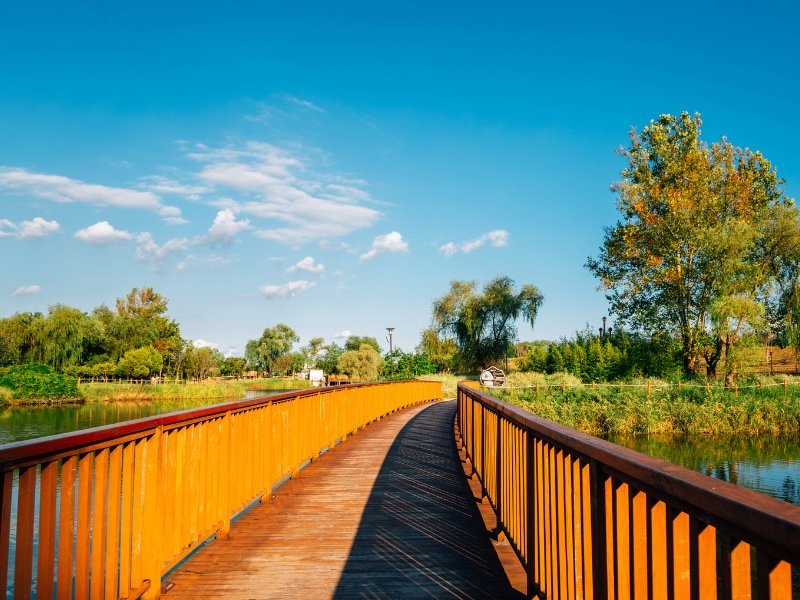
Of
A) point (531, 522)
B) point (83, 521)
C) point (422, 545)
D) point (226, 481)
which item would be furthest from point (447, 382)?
point (83, 521)

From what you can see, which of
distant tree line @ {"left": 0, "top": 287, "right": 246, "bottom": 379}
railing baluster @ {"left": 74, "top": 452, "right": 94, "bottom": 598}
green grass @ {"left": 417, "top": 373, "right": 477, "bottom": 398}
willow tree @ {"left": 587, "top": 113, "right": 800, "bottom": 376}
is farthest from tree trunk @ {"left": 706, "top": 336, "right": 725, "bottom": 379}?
distant tree line @ {"left": 0, "top": 287, "right": 246, "bottom": 379}

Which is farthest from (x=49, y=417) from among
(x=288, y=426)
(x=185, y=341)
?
(x=185, y=341)

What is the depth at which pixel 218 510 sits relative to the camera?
14.8ft

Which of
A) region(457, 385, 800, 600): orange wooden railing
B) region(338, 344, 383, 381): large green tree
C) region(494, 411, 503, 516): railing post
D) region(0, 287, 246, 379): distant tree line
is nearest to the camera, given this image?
region(457, 385, 800, 600): orange wooden railing

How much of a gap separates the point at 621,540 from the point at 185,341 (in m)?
86.3

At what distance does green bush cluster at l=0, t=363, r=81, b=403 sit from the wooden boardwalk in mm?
40097

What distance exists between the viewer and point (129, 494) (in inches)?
125

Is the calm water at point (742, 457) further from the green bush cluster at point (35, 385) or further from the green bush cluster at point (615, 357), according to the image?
the green bush cluster at point (35, 385)

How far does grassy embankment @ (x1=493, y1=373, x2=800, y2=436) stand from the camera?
78.2 feet

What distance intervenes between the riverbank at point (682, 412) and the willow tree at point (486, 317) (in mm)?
22331

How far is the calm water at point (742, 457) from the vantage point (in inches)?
591

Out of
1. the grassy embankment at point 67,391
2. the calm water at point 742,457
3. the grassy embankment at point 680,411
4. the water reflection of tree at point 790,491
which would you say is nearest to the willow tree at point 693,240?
the grassy embankment at point 680,411

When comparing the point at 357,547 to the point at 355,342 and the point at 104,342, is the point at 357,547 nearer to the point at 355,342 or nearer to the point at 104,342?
the point at 104,342

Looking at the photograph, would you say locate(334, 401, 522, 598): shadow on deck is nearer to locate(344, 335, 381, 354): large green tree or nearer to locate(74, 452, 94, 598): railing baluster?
locate(74, 452, 94, 598): railing baluster
